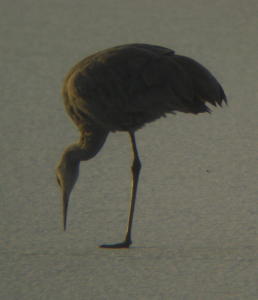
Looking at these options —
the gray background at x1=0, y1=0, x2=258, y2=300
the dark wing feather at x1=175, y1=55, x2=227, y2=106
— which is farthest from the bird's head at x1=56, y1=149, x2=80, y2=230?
the dark wing feather at x1=175, y1=55, x2=227, y2=106

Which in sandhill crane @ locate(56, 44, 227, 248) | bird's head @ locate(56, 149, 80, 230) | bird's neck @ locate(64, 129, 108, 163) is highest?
sandhill crane @ locate(56, 44, 227, 248)

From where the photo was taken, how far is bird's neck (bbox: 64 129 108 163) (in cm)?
707

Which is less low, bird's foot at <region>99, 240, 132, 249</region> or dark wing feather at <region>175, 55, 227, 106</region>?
dark wing feather at <region>175, 55, 227, 106</region>

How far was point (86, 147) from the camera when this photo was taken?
23.4 ft

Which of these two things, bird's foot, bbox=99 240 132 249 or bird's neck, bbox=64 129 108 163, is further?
bird's neck, bbox=64 129 108 163

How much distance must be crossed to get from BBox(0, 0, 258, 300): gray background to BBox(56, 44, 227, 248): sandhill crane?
0.37m

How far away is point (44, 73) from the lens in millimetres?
11125

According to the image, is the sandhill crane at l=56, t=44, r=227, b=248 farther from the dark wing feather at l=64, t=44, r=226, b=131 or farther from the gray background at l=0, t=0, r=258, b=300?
the gray background at l=0, t=0, r=258, b=300

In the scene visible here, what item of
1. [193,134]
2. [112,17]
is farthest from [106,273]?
[112,17]

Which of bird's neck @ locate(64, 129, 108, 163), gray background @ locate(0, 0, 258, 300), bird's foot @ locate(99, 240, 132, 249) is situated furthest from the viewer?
bird's neck @ locate(64, 129, 108, 163)

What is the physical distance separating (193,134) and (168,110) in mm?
2308

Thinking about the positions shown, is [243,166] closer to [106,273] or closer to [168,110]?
[168,110]

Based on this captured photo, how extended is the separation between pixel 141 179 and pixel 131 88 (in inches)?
59.3

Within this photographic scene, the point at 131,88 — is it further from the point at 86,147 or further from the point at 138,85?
the point at 86,147
